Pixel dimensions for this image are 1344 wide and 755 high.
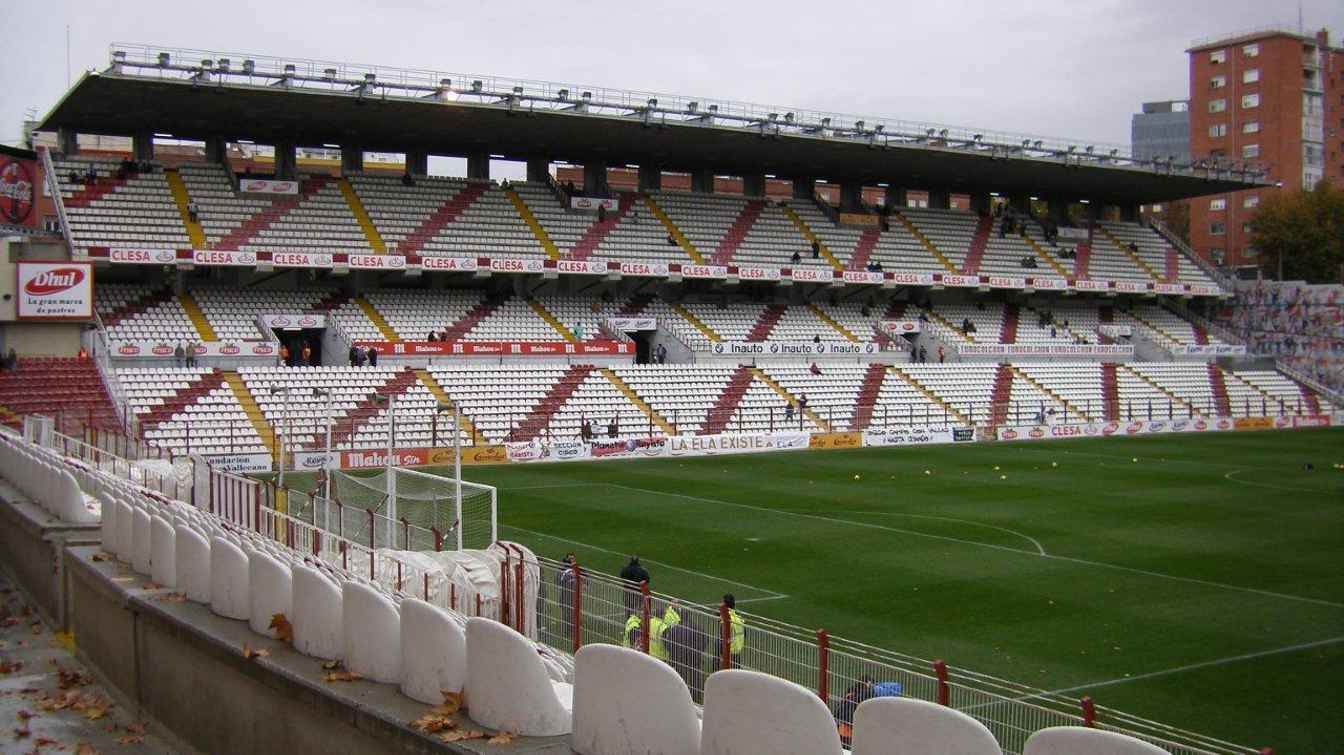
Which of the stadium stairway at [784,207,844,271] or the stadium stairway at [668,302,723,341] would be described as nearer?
the stadium stairway at [668,302,723,341]

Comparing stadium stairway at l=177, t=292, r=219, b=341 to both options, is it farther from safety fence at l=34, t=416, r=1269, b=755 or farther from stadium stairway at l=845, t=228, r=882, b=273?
safety fence at l=34, t=416, r=1269, b=755

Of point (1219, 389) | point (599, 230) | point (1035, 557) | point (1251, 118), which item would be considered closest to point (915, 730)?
point (1035, 557)

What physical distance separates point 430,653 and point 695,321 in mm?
46878

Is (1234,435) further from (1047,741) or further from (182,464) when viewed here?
(1047,741)

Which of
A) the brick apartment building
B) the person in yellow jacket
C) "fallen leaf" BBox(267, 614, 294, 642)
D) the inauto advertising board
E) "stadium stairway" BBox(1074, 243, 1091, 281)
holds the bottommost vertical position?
the inauto advertising board

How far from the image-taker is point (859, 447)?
44.6m

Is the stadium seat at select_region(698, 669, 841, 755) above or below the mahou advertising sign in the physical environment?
below

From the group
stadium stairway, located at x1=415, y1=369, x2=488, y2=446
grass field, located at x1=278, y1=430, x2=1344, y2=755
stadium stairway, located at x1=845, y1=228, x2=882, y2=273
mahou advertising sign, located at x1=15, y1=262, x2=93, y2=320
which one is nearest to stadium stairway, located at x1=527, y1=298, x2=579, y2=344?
stadium stairway, located at x1=415, y1=369, x2=488, y2=446

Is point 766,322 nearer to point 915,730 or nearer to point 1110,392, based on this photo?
point 1110,392

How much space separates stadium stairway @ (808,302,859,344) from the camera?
2206 inches

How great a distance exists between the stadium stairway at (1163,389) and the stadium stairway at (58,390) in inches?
1620

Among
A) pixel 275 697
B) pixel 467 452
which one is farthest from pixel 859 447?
pixel 275 697

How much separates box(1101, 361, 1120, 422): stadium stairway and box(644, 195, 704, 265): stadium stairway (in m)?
17.8

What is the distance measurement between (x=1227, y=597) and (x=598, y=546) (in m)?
10.1
